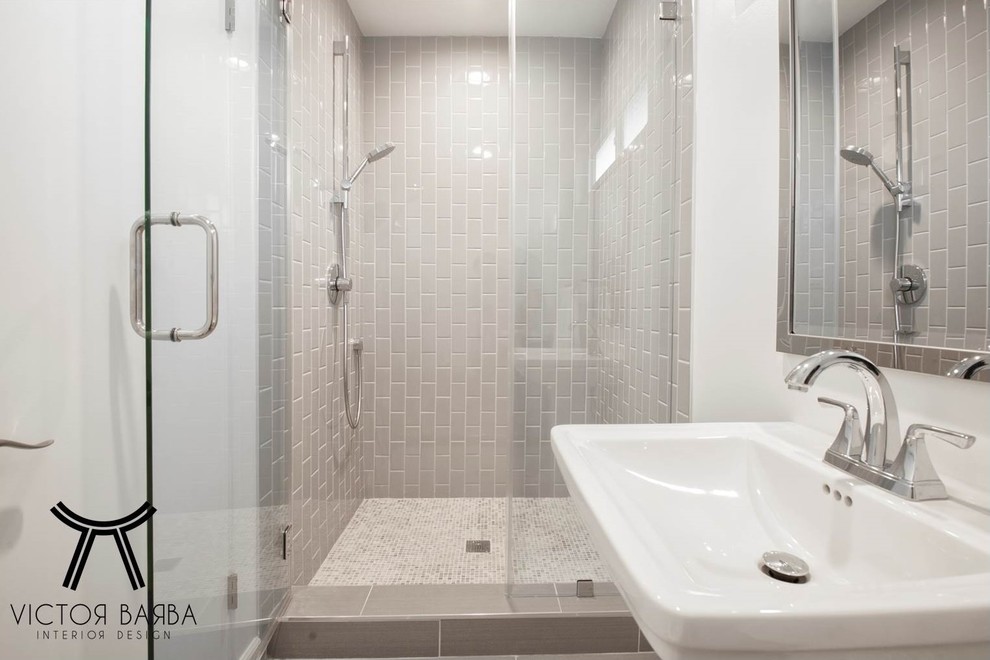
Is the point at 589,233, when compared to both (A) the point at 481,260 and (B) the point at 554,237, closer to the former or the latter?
(B) the point at 554,237

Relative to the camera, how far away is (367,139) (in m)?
2.76

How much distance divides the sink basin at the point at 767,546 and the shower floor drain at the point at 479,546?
1.32 meters

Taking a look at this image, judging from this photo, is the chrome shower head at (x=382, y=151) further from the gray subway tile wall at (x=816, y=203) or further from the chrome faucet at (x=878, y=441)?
the chrome faucet at (x=878, y=441)

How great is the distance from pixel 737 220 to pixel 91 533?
160 cm

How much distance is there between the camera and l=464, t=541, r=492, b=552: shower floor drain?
7.13ft

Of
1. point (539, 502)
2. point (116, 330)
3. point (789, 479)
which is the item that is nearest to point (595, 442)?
point (789, 479)

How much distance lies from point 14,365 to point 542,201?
129cm

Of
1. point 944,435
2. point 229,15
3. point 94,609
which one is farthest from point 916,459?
point 229,15

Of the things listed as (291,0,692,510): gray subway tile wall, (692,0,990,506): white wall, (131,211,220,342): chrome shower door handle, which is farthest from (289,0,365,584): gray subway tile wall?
(692,0,990,506): white wall

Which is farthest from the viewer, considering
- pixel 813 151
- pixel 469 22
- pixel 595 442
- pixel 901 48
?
pixel 469 22

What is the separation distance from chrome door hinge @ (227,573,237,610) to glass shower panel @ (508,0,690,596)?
31.5 inches

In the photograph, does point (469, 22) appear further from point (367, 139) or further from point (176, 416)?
point (176, 416)

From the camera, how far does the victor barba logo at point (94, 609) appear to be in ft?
3.12

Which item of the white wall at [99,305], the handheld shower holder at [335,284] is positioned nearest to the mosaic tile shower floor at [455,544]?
the white wall at [99,305]
